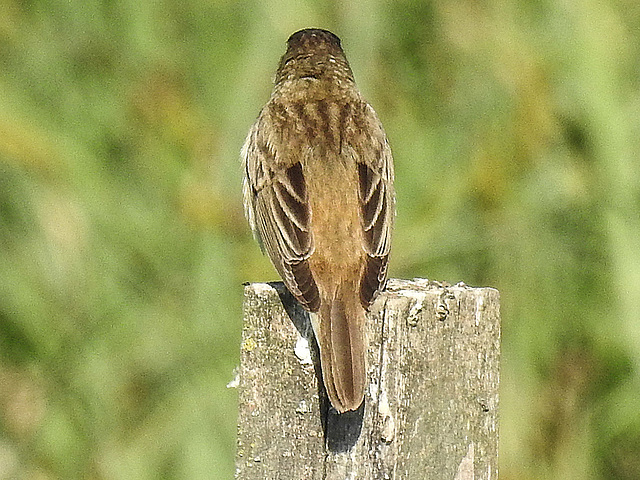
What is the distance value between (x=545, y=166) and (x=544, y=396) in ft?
3.59

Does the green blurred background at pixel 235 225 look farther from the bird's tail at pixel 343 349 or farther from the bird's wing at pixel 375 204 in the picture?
the bird's tail at pixel 343 349

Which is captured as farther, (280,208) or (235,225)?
(235,225)

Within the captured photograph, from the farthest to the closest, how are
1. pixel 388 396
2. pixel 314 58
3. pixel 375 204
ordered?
1. pixel 314 58
2. pixel 375 204
3. pixel 388 396

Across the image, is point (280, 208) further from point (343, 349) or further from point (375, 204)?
point (343, 349)

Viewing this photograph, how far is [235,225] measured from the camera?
5.95 metres

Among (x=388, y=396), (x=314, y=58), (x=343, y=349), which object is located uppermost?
(x=314, y=58)

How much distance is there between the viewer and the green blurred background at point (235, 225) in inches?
229

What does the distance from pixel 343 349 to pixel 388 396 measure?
7.5 inches

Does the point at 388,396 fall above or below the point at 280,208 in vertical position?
below

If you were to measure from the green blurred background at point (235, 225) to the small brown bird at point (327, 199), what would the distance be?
2.00 feet

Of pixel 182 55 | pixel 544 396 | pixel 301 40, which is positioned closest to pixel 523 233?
pixel 544 396

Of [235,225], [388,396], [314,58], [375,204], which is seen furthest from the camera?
[235,225]

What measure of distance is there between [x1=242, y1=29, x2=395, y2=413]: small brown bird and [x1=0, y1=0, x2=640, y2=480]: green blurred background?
610 millimetres

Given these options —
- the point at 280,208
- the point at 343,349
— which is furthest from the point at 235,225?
the point at 343,349
